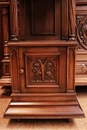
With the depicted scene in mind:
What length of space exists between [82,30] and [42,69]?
670mm

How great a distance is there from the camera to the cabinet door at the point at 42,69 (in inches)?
48.8

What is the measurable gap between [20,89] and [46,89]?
189mm

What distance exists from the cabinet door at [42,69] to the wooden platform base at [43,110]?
3.9 inches

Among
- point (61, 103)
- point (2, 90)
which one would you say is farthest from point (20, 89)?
point (2, 90)

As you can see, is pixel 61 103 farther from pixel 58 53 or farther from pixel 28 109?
pixel 58 53

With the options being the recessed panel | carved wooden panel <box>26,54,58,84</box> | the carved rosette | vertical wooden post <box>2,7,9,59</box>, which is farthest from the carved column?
the carved rosette

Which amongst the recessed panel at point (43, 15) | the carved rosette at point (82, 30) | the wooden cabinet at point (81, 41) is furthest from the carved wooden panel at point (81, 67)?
the recessed panel at point (43, 15)

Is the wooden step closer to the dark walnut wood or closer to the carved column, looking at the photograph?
the dark walnut wood

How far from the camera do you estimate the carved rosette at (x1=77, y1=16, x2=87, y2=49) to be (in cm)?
168

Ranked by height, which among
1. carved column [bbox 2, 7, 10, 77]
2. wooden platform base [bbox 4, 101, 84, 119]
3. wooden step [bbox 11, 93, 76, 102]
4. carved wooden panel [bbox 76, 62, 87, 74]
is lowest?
wooden platform base [bbox 4, 101, 84, 119]

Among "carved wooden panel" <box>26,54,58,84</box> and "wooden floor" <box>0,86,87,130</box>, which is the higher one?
"carved wooden panel" <box>26,54,58,84</box>

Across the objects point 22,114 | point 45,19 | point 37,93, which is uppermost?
point 45,19

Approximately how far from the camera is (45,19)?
1.48 m

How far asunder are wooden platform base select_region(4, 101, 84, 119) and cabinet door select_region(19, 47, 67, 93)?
99 mm
